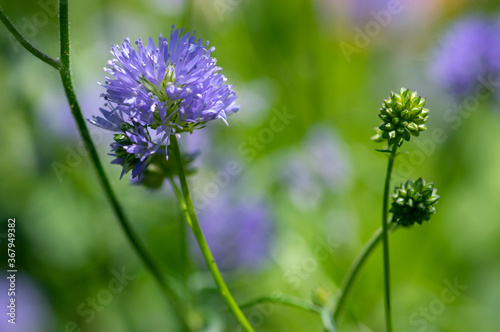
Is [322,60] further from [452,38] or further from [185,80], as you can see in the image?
[185,80]

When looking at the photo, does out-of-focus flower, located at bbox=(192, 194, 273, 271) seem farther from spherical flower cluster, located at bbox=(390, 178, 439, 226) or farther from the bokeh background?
spherical flower cluster, located at bbox=(390, 178, 439, 226)

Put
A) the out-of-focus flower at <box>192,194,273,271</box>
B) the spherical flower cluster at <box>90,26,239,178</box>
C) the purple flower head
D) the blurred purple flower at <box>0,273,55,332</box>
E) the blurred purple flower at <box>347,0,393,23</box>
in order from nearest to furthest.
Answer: the spherical flower cluster at <box>90,26,239,178</box> → the blurred purple flower at <box>0,273,55,332</box> → the out-of-focus flower at <box>192,194,273,271</box> → the purple flower head → the blurred purple flower at <box>347,0,393,23</box>

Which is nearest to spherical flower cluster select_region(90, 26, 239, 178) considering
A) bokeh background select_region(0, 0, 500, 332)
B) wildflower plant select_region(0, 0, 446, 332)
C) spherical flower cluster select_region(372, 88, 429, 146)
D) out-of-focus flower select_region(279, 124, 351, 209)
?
wildflower plant select_region(0, 0, 446, 332)

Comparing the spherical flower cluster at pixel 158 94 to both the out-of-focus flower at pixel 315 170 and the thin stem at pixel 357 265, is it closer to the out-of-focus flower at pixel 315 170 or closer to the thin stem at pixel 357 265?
the thin stem at pixel 357 265

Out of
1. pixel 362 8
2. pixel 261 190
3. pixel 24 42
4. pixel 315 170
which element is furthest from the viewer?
pixel 362 8

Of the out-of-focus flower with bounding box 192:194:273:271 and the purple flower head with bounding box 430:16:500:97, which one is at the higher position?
the purple flower head with bounding box 430:16:500:97

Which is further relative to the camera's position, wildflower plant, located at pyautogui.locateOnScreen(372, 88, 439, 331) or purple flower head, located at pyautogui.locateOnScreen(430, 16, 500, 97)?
purple flower head, located at pyautogui.locateOnScreen(430, 16, 500, 97)

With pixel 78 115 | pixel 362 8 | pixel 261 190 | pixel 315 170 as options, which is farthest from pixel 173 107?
pixel 362 8

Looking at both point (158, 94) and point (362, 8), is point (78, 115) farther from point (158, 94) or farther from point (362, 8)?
point (362, 8)
